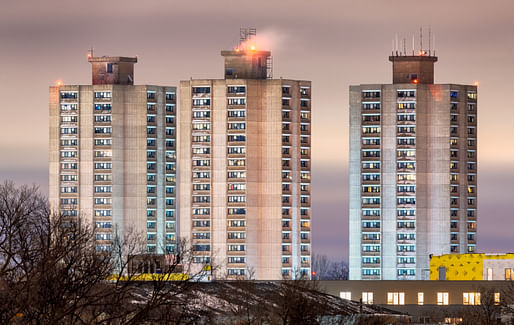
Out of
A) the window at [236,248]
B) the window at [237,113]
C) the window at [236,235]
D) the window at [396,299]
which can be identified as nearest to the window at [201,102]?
the window at [237,113]

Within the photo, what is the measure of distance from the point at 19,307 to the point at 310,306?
4167cm

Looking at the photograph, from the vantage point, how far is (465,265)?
16225cm

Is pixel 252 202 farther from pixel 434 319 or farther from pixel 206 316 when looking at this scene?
pixel 206 316

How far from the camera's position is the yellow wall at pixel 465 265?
16088 cm

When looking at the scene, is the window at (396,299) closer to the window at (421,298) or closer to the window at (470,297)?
the window at (421,298)

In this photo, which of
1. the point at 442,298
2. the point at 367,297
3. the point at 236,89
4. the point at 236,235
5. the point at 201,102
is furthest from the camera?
the point at 201,102

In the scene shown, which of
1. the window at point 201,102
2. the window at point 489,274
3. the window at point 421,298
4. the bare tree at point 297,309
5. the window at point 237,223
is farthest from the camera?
the window at point 201,102

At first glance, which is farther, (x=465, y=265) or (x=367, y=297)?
(x=465, y=265)

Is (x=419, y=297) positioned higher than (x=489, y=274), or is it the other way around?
(x=489, y=274)

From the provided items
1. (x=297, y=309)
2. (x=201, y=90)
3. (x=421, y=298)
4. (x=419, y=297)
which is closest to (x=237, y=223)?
(x=201, y=90)

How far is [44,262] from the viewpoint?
4466cm

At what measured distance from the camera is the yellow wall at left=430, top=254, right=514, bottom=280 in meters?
161

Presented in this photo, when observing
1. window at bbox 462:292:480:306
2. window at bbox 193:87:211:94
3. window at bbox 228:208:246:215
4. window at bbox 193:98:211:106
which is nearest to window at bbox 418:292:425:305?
window at bbox 462:292:480:306

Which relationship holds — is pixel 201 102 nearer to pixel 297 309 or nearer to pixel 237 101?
pixel 237 101
